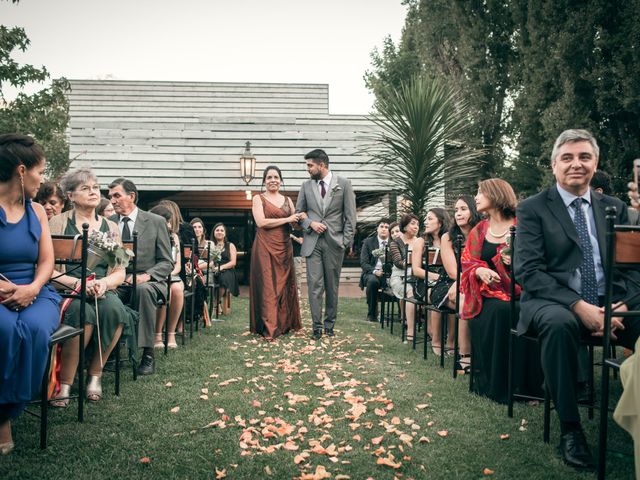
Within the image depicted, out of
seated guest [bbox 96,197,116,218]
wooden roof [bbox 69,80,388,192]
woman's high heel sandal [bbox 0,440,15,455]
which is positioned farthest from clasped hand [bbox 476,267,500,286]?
wooden roof [bbox 69,80,388,192]

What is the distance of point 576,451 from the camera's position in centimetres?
272

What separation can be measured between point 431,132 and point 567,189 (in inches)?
241

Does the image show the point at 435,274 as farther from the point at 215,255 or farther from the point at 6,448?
the point at 6,448

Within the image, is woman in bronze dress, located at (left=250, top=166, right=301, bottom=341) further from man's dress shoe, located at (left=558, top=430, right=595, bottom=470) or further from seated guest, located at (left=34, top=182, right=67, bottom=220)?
man's dress shoe, located at (left=558, top=430, right=595, bottom=470)

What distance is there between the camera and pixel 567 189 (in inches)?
131

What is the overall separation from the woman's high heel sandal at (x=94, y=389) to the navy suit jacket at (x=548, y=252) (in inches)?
116

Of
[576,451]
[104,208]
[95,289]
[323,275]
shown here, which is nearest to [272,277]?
[323,275]

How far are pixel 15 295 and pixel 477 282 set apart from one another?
10.6ft

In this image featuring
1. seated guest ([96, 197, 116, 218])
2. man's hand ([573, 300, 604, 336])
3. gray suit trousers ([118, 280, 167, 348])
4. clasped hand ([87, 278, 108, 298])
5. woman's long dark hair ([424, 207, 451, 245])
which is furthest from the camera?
woman's long dark hair ([424, 207, 451, 245])

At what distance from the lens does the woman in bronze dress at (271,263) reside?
6.78 meters

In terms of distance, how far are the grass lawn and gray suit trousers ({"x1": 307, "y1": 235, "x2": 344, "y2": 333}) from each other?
169 centimetres

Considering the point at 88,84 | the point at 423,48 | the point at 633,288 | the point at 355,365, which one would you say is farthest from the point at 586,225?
the point at 423,48

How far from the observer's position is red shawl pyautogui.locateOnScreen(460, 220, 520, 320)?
13.8ft

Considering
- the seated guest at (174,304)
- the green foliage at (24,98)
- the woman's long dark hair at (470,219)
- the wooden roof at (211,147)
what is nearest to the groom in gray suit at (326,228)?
the seated guest at (174,304)
